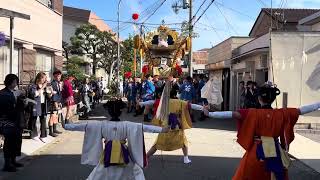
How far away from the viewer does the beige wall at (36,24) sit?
18438 mm

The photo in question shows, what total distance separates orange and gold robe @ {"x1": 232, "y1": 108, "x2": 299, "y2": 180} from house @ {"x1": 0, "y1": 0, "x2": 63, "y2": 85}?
11.1m

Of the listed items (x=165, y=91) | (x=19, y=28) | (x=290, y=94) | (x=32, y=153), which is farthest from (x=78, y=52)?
(x=165, y=91)

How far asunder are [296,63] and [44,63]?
1100cm

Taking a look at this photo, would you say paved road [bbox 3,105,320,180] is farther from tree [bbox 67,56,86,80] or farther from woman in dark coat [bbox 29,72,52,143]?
tree [bbox 67,56,86,80]

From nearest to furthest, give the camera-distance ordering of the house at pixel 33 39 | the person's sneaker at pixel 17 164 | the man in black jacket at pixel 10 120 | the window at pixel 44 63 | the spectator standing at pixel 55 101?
the man in black jacket at pixel 10 120, the person's sneaker at pixel 17 164, the spectator standing at pixel 55 101, the house at pixel 33 39, the window at pixel 44 63

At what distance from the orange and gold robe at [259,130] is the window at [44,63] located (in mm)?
16290

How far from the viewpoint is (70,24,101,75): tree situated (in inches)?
1992

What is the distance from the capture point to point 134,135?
21.0ft

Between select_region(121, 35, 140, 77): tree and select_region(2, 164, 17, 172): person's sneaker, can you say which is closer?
select_region(2, 164, 17, 172): person's sneaker

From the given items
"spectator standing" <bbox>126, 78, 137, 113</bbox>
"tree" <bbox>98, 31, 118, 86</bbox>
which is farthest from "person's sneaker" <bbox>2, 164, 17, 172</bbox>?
"tree" <bbox>98, 31, 118, 86</bbox>

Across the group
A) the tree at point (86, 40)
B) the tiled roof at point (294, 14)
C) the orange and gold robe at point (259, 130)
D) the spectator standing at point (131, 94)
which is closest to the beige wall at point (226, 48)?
the spectator standing at point (131, 94)

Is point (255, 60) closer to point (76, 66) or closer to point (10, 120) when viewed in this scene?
point (10, 120)

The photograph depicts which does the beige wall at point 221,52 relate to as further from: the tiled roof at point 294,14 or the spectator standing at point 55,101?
the spectator standing at point 55,101

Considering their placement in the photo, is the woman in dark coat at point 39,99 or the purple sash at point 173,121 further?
the woman in dark coat at point 39,99
